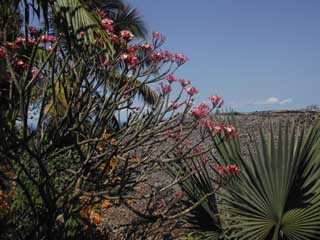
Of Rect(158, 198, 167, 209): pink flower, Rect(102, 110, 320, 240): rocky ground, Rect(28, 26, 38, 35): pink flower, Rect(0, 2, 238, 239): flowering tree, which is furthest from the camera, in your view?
Rect(102, 110, 320, 240): rocky ground

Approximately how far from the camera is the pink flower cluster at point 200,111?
11.8ft

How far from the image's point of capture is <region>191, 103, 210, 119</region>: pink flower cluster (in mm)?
3605

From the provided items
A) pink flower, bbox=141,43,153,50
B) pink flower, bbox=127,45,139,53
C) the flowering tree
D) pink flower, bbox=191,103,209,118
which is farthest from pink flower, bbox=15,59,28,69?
pink flower, bbox=191,103,209,118

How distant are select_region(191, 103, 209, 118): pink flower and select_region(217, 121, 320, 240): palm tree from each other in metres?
0.64

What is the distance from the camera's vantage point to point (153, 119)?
3990mm

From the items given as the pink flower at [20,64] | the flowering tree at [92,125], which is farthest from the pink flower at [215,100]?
the pink flower at [20,64]

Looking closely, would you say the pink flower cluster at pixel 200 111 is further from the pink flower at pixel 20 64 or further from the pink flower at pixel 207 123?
the pink flower at pixel 20 64

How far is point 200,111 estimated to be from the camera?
360 centimetres

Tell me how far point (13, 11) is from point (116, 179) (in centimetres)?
202

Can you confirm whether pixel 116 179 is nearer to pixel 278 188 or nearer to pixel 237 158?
pixel 237 158

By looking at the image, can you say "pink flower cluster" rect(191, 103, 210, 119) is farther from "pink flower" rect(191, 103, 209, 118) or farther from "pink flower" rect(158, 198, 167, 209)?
"pink flower" rect(158, 198, 167, 209)

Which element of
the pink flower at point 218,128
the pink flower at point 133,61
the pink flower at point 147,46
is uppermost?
the pink flower at point 147,46

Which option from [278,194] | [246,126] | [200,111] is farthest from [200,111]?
[246,126]

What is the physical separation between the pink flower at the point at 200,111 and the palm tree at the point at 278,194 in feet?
2.09
